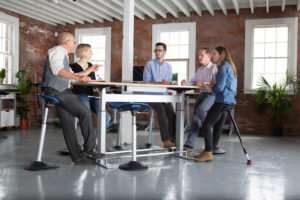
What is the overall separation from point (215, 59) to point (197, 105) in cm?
107

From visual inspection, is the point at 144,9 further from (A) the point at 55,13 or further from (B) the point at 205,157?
(B) the point at 205,157

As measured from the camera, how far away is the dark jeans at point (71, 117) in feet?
15.7

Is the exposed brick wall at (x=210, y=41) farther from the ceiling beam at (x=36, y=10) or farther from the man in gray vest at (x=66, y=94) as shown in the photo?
the man in gray vest at (x=66, y=94)

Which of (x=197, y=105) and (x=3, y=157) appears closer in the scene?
(x=3, y=157)

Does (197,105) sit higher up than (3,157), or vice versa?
(197,105)

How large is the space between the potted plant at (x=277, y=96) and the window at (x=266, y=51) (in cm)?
38

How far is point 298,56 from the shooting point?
10031 millimetres

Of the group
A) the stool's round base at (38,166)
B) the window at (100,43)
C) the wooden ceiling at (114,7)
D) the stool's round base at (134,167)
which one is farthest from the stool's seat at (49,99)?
the window at (100,43)

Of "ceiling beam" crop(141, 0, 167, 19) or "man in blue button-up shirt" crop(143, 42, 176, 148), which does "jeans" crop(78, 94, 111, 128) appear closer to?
"man in blue button-up shirt" crop(143, 42, 176, 148)

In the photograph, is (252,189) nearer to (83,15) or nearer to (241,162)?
(241,162)

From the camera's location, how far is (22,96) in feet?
35.9

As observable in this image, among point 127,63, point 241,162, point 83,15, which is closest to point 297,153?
point 241,162

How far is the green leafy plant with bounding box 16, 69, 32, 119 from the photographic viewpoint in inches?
398

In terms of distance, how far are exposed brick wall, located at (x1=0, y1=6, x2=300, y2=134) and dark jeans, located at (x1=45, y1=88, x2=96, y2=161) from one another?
21.2 ft
